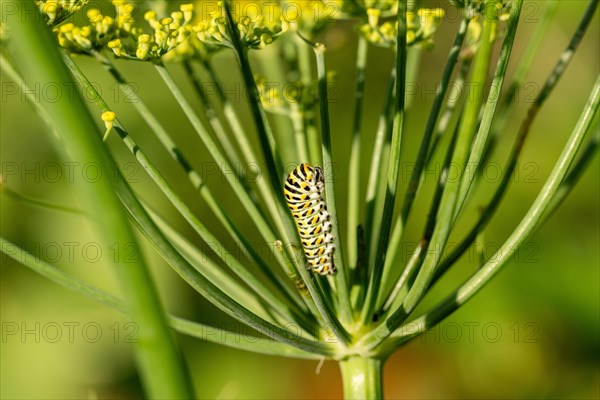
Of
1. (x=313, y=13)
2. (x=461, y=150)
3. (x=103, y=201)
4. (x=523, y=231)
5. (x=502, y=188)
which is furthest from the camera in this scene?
(x=313, y=13)

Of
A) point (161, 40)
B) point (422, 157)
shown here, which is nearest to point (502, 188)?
point (422, 157)

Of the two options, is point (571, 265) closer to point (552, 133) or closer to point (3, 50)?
point (552, 133)

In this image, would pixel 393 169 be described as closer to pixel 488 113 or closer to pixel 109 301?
pixel 488 113

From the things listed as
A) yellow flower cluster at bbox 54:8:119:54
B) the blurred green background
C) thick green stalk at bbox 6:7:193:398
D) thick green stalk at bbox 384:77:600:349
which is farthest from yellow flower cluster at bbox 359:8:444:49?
the blurred green background

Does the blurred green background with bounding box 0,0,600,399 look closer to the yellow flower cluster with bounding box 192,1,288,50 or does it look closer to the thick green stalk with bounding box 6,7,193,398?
the yellow flower cluster with bounding box 192,1,288,50

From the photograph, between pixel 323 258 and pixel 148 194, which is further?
pixel 148 194

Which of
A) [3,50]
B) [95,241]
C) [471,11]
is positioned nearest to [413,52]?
[471,11]

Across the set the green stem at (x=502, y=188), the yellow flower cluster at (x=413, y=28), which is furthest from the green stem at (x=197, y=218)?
the yellow flower cluster at (x=413, y=28)

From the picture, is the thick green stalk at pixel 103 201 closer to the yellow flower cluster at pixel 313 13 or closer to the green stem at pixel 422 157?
the green stem at pixel 422 157
